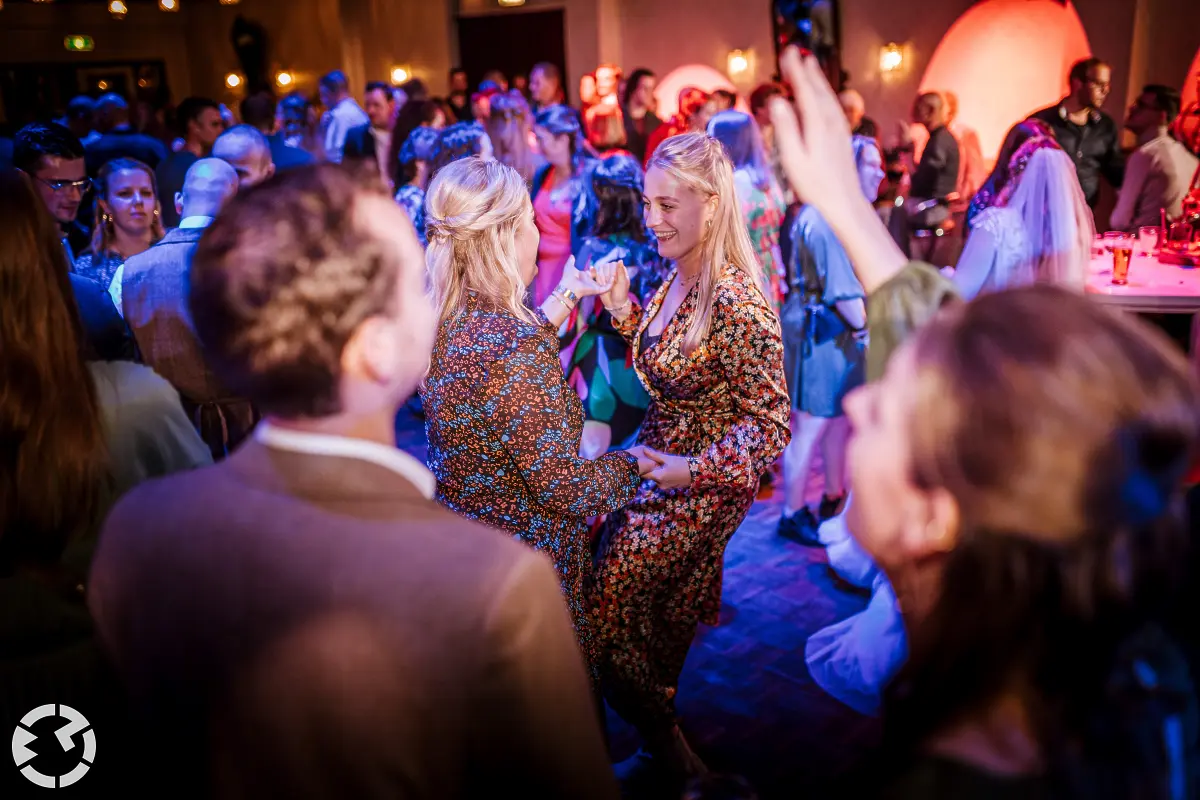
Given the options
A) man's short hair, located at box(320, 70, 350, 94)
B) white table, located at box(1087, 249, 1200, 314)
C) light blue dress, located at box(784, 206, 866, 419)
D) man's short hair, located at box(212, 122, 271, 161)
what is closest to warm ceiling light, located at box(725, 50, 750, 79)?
man's short hair, located at box(320, 70, 350, 94)

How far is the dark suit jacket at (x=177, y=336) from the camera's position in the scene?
2.69 metres

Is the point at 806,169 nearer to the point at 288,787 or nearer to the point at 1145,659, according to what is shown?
the point at 1145,659

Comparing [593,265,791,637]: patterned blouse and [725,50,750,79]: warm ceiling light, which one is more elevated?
[725,50,750,79]: warm ceiling light

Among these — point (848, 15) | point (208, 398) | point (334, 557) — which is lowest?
point (208, 398)

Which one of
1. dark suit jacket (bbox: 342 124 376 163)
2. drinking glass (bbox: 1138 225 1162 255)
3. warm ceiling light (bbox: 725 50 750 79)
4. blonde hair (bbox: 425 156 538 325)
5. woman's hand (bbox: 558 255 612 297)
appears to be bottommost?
drinking glass (bbox: 1138 225 1162 255)

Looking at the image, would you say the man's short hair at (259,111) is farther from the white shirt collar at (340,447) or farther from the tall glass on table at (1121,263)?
the white shirt collar at (340,447)

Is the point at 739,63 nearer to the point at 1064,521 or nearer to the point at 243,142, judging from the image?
the point at 243,142

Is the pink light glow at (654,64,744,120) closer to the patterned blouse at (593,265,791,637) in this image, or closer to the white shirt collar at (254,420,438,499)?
the patterned blouse at (593,265,791,637)

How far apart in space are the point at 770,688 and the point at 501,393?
1548 millimetres

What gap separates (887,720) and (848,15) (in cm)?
1046

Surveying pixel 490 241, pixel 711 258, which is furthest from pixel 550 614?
pixel 711 258

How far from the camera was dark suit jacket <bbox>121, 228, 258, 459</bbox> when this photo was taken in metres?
2.69

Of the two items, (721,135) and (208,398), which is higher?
(721,135)

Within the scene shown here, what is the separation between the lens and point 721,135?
159 inches
